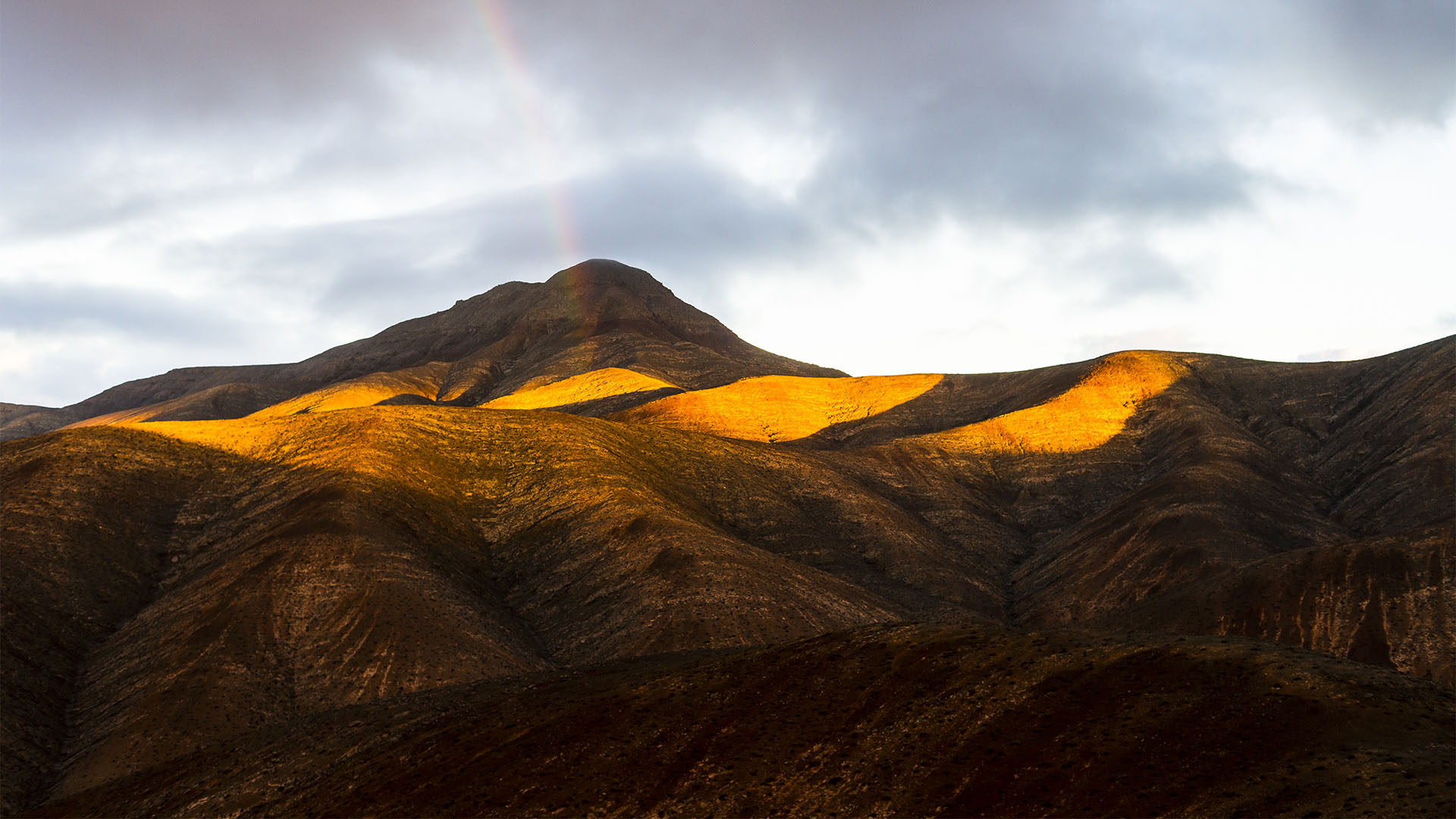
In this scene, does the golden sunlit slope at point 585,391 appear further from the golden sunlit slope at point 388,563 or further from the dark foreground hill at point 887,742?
the dark foreground hill at point 887,742

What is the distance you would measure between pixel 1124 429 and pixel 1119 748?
4683 inches

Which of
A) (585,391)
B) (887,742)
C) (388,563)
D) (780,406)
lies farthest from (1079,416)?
(887,742)

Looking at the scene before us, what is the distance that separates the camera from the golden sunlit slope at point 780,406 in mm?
152000

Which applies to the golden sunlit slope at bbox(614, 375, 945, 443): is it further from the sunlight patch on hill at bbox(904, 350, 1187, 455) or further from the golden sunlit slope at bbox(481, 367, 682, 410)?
the golden sunlit slope at bbox(481, 367, 682, 410)

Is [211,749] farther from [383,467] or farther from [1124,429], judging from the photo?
[1124,429]

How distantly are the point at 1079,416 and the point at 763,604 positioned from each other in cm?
8434

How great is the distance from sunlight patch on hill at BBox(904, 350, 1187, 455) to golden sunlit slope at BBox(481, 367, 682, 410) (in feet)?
208

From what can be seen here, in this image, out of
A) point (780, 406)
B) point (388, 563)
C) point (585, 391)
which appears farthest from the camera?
point (585, 391)

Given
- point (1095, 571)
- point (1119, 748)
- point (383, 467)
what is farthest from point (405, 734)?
point (1095, 571)

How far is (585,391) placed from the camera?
190 m

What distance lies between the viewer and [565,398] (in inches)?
7431

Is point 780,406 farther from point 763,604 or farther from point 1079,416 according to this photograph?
point 763,604

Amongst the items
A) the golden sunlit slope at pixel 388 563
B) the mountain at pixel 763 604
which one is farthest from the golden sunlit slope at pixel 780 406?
the golden sunlit slope at pixel 388 563

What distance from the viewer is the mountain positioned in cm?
3638
